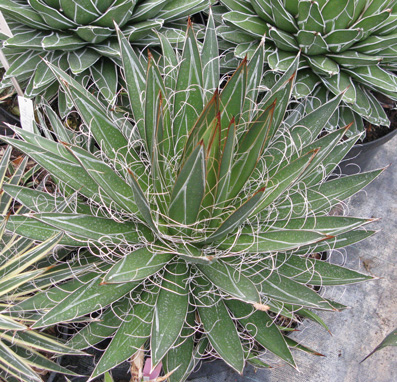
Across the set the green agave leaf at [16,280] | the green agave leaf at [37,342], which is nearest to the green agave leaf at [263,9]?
the green agave leaf at [16,280]

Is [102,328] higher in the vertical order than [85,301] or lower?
lower

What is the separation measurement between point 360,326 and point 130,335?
1.11m

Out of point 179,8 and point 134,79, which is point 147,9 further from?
point 134,79

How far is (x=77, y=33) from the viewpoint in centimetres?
118

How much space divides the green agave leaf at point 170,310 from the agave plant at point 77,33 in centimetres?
60

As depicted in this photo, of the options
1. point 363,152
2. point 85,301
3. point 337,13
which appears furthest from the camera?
point 363,152

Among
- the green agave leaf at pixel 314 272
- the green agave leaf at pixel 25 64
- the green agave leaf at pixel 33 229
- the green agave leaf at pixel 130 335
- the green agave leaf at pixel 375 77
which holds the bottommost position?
the green agave leaf at pixel 314 272

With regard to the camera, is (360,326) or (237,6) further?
(360,326)

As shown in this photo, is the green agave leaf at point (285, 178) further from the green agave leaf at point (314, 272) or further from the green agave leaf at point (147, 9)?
the green agave leaf at point (147, 9)

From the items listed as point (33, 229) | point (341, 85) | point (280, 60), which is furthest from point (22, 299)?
point (341, 85)

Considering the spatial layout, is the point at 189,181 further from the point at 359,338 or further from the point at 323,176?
the point at 359,338

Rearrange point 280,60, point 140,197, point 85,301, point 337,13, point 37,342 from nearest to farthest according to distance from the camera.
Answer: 1. point 140,197
2. point 85,301
3. point 37,342
4. point 337,13
5. point 280,60

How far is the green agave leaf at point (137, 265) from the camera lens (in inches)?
29.3

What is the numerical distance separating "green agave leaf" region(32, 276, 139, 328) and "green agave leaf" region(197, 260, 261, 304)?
16 centimetres
